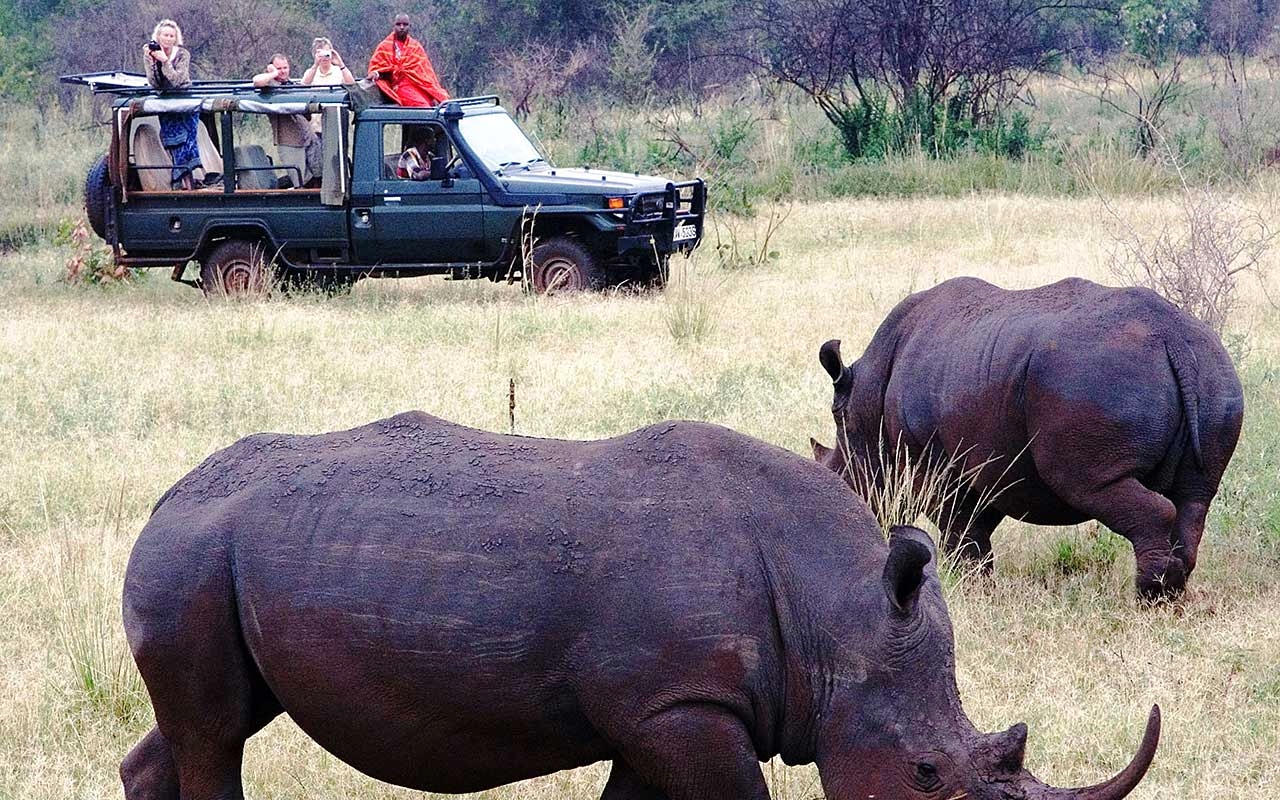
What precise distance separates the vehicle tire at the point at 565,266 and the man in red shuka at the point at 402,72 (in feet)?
7.73

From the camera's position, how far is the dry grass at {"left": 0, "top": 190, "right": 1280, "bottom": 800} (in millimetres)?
5195

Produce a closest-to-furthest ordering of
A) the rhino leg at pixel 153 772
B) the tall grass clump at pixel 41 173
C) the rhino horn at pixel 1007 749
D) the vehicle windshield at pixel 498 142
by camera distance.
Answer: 1. the rhino horn at pixel 1007 749
2. the rhino leg at pixel 153 772
3. the vehicle windshield at pixel 498 142
4. the tall grass clump at pixel 41 173

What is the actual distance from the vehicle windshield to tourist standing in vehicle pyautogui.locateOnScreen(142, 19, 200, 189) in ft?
9.01

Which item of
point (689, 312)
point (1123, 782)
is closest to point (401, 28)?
point (689, 312)

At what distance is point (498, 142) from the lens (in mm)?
15734

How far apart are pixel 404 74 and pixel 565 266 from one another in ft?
9.26

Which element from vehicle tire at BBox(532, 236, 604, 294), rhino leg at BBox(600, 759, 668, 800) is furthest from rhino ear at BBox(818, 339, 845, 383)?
vehicle tire at BBox(532, 236, 604, 294)

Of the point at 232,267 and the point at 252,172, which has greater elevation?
the point at 252,172

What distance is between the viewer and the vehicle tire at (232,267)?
1502 cm

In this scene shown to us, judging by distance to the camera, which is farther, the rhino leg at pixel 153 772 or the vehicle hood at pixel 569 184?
the vehicle hood at pixel 569 184

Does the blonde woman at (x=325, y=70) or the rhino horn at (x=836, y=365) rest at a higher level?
the blonde woman at (x=325, y=70)

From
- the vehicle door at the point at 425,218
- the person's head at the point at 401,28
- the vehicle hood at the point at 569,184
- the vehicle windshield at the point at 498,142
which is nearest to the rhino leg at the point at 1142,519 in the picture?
the vehicle hood at the point at 569,184

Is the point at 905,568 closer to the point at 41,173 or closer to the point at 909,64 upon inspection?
the point at 41,173

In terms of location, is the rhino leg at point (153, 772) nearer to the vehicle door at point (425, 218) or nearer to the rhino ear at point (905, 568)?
the rhino ear at point (905, 568)
